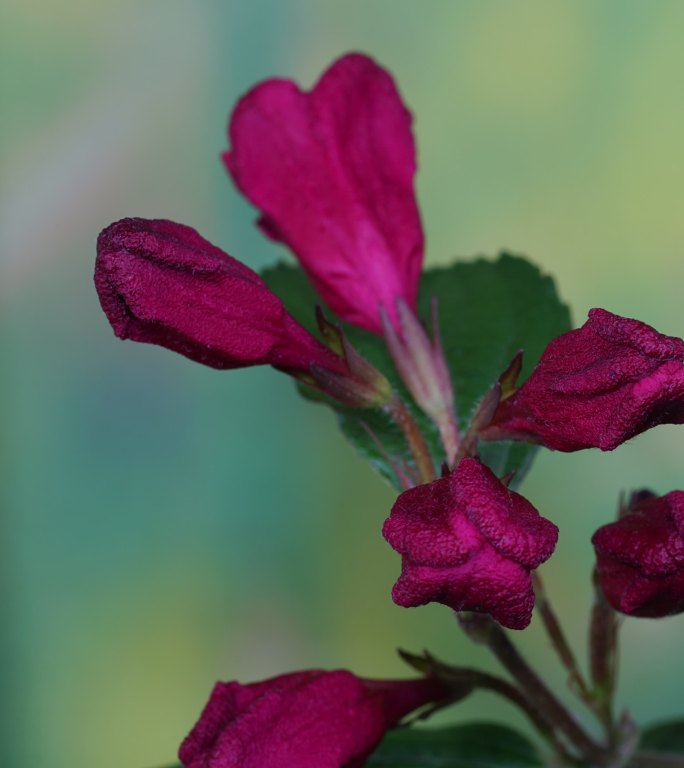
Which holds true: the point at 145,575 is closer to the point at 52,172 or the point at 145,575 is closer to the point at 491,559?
the point at 52,172

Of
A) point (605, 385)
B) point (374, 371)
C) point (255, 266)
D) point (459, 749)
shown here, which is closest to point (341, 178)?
point (374, 371)

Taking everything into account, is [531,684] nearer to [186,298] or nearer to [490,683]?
[490,683]

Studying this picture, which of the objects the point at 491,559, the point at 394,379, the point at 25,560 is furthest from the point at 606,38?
the point at 491,559

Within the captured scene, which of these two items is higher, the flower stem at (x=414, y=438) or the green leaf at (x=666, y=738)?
the flower stem at (x=414, y=438)

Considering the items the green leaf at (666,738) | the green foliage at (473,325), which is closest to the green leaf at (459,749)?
the green leaf at (666,738)

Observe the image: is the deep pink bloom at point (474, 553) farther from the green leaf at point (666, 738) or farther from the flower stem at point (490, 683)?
the green leaf at point (666, 738)

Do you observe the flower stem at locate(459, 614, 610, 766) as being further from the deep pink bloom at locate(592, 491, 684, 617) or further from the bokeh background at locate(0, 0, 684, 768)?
the bokeh background at locate(0, 0, 684, 768)

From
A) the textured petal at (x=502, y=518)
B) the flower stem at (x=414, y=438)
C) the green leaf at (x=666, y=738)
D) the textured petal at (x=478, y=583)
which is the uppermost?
the flower stem at (x=414, y=438)
